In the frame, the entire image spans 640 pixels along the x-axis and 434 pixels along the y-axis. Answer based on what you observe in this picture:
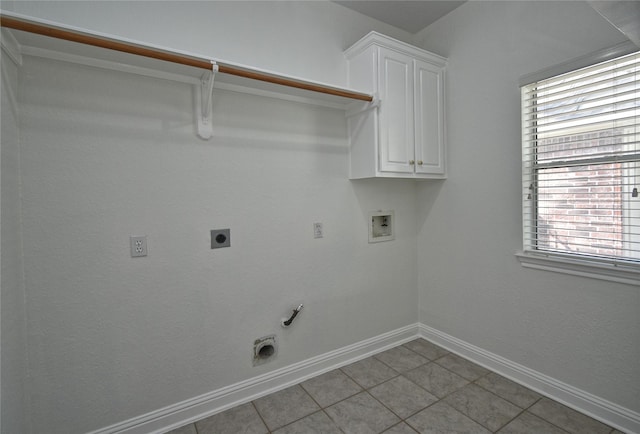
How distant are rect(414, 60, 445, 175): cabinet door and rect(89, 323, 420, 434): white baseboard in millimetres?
1456

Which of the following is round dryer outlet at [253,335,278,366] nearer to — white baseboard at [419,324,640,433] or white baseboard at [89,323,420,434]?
white baseboard at [89,323,420,434]

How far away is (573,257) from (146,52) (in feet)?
8.38

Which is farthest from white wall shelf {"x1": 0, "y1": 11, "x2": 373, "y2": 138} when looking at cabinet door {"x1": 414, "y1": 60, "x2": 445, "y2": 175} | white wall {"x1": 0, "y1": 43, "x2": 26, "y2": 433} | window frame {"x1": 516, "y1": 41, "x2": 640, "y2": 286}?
window frame {"x1": 516, "y1": 41, "x2": 640, "y2": 286}

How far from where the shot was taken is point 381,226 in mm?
2641

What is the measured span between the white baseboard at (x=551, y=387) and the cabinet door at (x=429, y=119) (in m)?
1.42

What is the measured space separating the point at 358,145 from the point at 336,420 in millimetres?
1790

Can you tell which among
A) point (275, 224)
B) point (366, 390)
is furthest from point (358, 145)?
point (366, 390)

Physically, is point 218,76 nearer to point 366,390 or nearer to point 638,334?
point 366,390

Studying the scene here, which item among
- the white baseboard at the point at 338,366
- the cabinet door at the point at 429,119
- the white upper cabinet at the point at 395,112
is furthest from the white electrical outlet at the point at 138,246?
the cabinet door at the point at 429,119

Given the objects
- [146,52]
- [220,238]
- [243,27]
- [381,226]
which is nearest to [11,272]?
[220,238]

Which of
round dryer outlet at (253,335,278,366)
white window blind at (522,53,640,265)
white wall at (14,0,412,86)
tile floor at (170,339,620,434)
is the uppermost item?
white wall at (14,0,412,86)

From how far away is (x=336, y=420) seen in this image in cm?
181

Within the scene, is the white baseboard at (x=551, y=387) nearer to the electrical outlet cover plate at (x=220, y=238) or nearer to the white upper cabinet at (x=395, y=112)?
the white upper cabinet at (x=395, y=112)

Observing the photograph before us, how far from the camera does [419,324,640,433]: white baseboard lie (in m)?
1.70
